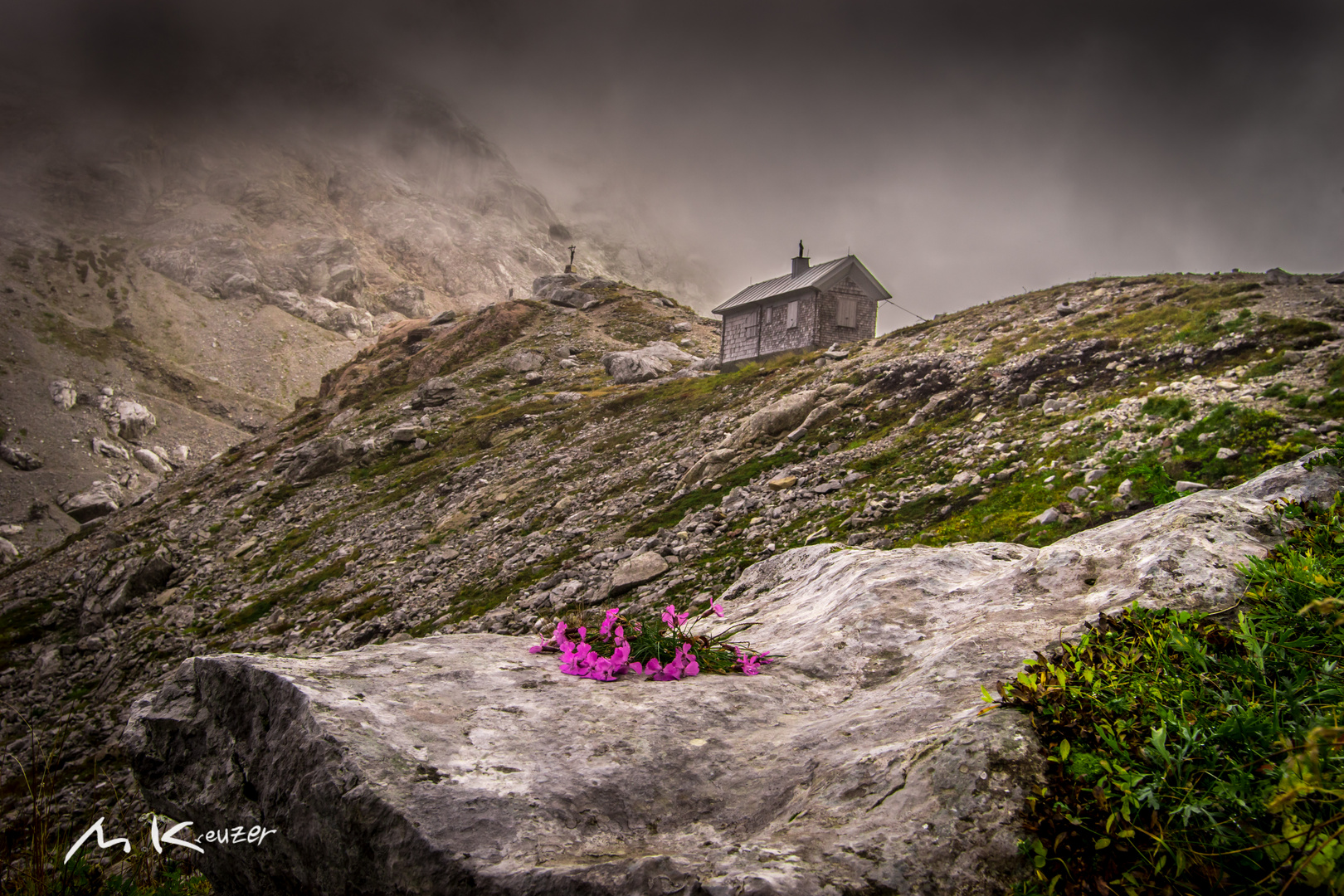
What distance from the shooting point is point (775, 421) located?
21.9 m

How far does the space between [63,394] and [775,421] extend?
117462 mm

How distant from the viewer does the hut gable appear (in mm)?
43312

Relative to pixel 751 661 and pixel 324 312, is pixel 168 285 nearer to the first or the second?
pixel 324 312

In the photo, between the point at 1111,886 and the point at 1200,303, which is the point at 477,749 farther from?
the point at 1200,303

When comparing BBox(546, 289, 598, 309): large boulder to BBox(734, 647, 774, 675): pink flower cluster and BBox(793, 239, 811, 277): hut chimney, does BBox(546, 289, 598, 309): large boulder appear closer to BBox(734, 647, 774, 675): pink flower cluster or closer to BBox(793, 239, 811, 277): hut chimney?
BBox(793, 239, 811, 277): hut chimney

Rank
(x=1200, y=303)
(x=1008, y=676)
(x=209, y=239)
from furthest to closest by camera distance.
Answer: (x=209, y=239), (x=1200, y=303), (x=1008, y=676)

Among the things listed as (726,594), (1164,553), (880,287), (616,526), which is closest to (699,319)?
(880,287)

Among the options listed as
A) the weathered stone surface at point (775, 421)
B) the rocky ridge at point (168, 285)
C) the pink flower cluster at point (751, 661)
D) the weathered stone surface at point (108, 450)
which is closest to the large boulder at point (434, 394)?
the weathered stone surface at point (775, 421)

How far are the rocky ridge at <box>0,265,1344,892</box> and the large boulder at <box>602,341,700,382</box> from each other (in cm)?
666

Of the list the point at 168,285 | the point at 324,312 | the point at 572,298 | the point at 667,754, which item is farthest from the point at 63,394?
the point at 667,754

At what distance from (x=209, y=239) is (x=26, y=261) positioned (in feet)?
121

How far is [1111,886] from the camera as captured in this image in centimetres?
220

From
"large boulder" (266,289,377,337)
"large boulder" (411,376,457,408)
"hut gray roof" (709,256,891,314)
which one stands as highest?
"large boulder" (266,289,377,337)

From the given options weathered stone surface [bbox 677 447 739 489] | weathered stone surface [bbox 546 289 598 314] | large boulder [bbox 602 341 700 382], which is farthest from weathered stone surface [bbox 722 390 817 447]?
weathered stone surface [bbox 546 289 598 314]
